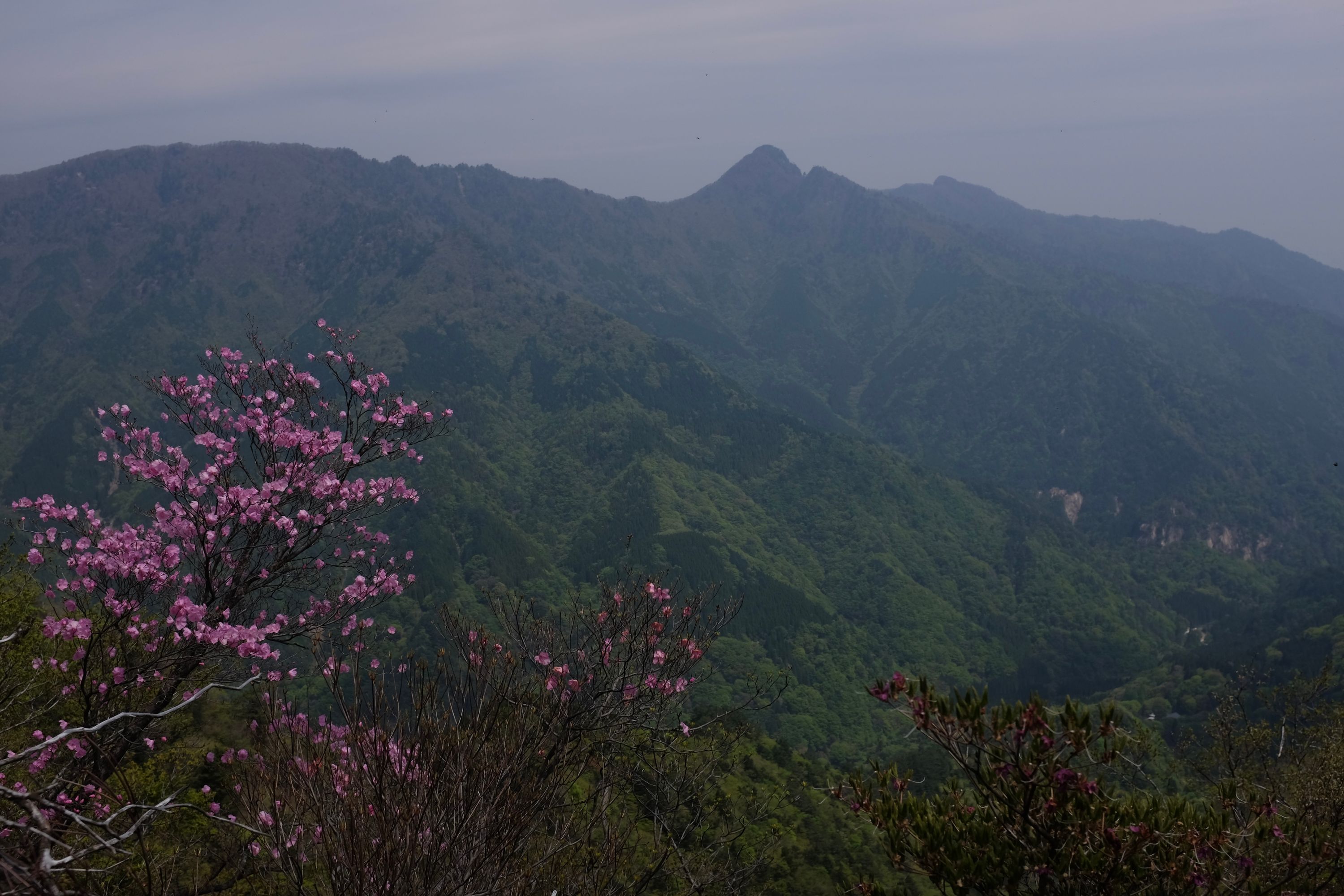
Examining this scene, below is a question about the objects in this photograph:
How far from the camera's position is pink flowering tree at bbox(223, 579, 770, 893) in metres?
7.82

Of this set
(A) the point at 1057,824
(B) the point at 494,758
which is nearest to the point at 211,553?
(B) the point at 494,758

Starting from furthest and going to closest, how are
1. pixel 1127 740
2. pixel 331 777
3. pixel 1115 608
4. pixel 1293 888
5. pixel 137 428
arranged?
pixel 1115 608 < pixel 137 428 < pixel 331 777 < pixel 1293 888 < pixel 1127 740

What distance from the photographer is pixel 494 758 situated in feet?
29.5

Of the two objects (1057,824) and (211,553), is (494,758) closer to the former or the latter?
(211,553)

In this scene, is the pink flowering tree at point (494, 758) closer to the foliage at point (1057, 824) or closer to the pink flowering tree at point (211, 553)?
the pink flowering tree at point (211, 553)

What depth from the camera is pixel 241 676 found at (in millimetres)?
12367

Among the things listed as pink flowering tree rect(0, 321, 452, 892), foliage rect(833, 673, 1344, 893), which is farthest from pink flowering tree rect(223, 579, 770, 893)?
foliage rect(833, 673, 1344, 893)

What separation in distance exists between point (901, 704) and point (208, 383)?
12.2m

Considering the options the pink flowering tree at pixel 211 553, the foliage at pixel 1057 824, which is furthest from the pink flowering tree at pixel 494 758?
the foliage at pixel 1057 824

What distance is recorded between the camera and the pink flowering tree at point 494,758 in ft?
25.7

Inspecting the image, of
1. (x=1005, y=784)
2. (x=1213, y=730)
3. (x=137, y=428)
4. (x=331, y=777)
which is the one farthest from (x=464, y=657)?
(x=1213, y=730)

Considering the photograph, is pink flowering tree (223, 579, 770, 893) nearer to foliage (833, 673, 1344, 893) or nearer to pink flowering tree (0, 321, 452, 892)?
pink flowering tree (0, 321, 452, 892)

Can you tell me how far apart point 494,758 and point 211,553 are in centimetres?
494

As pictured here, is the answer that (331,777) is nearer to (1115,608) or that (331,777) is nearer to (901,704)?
(901,704)
